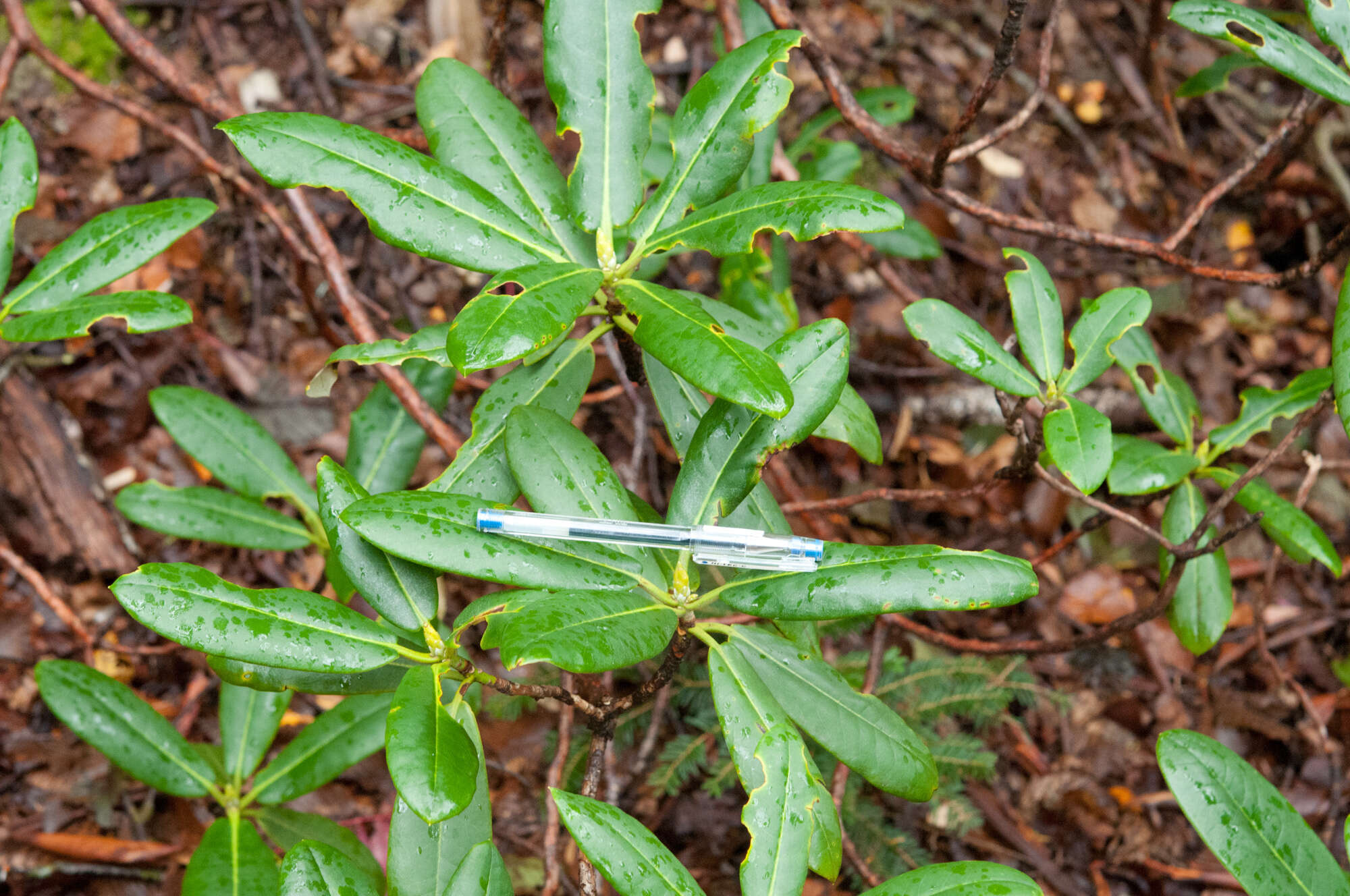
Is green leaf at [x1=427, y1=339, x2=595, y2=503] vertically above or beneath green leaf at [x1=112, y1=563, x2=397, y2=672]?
above

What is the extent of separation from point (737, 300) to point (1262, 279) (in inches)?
42.1

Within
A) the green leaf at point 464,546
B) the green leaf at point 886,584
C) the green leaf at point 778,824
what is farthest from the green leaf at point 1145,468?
the green leaf at point 464,546

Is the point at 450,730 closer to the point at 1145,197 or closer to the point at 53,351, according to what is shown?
the point at 53,351

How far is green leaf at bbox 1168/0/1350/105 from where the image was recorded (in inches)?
50.5

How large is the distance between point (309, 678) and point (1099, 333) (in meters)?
1.38

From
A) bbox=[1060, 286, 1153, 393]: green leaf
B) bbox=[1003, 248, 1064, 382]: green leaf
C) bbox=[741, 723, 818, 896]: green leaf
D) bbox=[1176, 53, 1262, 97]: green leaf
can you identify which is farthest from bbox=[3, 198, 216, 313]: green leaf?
bbox=[1176, 53, 1262, 97]: green leaf

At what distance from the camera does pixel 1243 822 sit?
119 cm

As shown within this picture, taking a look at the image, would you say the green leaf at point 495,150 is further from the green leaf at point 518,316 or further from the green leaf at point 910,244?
the green leaf at point 910,244

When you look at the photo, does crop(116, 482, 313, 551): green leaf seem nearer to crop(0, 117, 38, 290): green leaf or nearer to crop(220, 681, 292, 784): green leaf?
crop(220, 681, 292, 784): green leaf

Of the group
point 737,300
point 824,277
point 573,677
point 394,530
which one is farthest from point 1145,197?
point 394,530

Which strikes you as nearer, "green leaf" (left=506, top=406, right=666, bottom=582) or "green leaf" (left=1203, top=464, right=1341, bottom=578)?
"green leaf" (left=506, top=406, right=666, bottom=582)

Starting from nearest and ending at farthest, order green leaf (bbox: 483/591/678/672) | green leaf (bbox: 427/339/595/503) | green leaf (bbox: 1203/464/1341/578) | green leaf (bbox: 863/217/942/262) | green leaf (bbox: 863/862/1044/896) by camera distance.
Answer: green leaf (bbox: 483/591/678/672), green leaf (bbox: 863/862/1044/896), green leaf (bbox: 427/339/595/503), green leaf (bbox: 1203/464/1341/578), green leaf (bbox: 863/217/942/262)

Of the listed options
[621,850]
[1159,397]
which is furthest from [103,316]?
[1159,397]

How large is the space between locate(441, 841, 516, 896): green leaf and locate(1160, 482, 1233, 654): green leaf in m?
1.31
